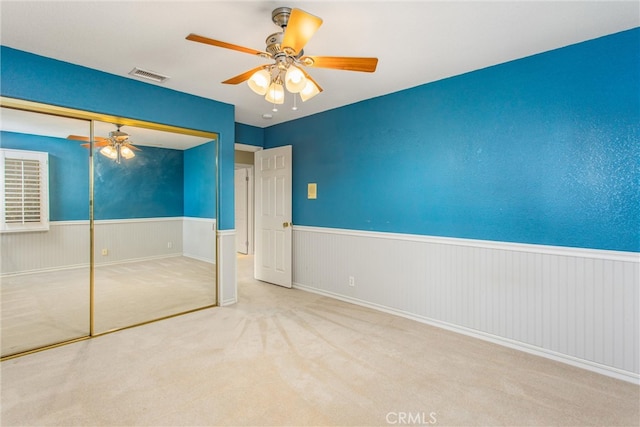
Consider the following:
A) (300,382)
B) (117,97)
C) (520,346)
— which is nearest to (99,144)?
(117,97)

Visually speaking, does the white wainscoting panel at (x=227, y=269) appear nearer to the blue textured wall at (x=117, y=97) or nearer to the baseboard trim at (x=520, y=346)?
the blue textured wall at (x=117, y=97)

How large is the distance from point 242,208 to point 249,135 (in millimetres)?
2872

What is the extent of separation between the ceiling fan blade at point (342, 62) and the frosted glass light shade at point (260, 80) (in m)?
0.27

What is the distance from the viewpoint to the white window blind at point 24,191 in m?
2.78

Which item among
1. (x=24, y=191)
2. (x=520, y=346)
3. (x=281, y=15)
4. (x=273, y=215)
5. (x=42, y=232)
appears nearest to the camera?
(x=281, y=15)

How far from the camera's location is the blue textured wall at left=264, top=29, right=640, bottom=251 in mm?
2346

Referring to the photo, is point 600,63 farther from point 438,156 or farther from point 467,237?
point 467,237

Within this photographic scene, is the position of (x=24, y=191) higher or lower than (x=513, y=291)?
higher

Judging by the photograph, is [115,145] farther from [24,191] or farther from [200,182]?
[200,182]

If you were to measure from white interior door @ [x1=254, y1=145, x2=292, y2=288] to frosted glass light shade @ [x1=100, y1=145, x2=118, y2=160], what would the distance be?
214 centimetres

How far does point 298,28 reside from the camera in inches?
68.3

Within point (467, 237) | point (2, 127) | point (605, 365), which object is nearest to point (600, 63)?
point (467, 237)

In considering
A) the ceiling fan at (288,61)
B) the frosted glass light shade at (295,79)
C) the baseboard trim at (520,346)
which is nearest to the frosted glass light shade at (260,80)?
the ceiling fan at (288,61)

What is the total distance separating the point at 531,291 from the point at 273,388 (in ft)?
7.43
